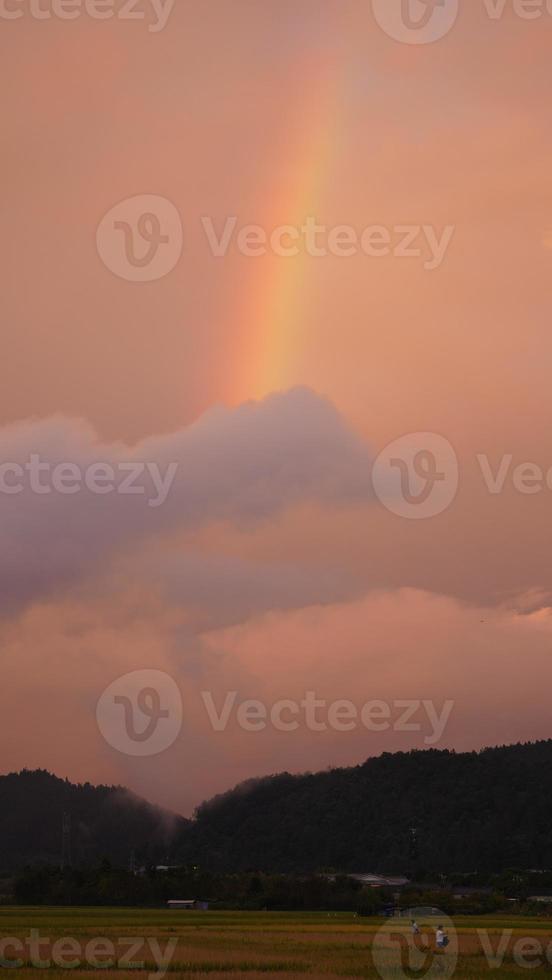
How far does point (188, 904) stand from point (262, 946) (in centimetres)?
8004

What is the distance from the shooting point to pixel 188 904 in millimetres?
141250

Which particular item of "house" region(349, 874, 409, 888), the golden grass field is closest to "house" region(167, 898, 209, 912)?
"house" region(349, 874, 409, 888)

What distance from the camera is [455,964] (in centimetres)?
5250

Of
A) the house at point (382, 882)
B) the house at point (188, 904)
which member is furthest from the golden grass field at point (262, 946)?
the house at point (382, 882)

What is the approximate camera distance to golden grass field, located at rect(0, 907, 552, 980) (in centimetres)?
4859

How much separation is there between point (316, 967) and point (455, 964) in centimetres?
588

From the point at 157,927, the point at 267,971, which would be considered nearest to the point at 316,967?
the point at 267,971

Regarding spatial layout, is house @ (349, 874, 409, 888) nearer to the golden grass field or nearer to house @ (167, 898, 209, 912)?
house @ (167, 898, 209, 912)

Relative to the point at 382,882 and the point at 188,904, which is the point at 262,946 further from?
the point at 382,882

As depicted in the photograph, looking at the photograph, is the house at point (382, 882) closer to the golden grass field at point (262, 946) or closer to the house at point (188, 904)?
the house at point (188, 904)

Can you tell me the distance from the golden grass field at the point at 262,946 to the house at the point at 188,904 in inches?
1459

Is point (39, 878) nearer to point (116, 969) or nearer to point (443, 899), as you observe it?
point (443, 899)

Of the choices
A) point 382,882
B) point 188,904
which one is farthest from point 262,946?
point 382,882

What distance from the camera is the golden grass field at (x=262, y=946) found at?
48.6 meters
